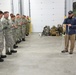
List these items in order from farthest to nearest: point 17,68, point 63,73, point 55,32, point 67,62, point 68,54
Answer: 1. point 55,32
2. point 68,54
3. point 67,62
4. point 17,68
5. point 63,73

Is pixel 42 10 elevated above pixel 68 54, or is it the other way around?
pixel 42 10

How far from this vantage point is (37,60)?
284 inches

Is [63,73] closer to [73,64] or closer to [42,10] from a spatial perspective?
[73,64]

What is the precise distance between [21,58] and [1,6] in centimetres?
1064

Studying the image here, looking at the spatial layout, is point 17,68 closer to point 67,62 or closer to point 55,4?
point 67,62

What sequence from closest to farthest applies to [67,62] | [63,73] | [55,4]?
1. [63,73]
2. [67,62]
3. [55,4]

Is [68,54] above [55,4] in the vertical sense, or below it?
below

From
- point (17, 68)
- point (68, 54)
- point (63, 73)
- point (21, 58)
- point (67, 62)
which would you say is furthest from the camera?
point (68, 54)

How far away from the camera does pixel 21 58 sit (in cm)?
754

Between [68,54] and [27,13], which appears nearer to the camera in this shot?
[68,54]

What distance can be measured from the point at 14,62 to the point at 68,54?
7.36 ft

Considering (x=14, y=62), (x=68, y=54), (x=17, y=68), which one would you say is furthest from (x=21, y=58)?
(x=68, y=54)

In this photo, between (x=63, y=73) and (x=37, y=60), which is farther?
(x=37, y=60)

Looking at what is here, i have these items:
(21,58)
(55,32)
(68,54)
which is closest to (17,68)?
(21,58)
